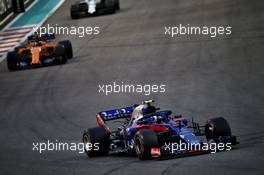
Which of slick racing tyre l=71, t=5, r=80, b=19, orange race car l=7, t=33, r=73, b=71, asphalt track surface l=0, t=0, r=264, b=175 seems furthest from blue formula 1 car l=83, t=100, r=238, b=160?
slick racing tyre l=71, t=5, r=80, b=19

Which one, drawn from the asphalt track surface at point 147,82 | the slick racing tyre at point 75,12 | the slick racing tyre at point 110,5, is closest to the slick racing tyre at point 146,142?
the asphalt track surface at point 147,82

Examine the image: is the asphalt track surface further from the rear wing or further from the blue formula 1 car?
the rear wing

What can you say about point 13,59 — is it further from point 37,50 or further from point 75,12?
point 75,12

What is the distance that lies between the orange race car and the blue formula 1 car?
45.0 ft

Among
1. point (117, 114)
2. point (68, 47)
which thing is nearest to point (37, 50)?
point (68, 47)

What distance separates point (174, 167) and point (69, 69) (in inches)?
661

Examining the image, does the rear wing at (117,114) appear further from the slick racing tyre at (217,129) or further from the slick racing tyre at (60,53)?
the slick racing tyre at (60,53)

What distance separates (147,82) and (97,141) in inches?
385

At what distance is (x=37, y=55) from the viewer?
107 ft

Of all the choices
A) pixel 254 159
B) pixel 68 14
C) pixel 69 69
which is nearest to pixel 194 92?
pixel 69 69

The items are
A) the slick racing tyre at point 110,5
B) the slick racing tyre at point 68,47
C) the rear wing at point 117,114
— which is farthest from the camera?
the slick racing tyre at point 110,5

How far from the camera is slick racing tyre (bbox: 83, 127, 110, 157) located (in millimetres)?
17984

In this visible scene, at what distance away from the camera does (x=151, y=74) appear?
29.0 m

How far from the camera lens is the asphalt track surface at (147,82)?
16.7m
